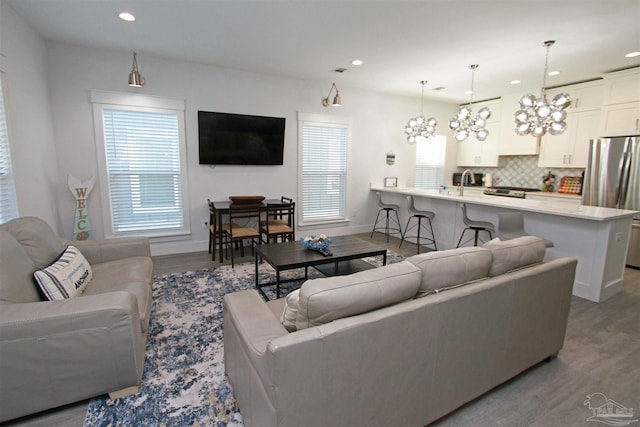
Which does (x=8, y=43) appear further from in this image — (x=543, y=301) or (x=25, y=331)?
(x=543, y=301)

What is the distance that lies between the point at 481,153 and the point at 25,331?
7.52m

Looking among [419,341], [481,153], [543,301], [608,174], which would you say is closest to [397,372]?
[419,341]

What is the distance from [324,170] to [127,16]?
358 centimetres

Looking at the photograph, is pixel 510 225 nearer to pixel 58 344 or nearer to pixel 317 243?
pixel 317 243

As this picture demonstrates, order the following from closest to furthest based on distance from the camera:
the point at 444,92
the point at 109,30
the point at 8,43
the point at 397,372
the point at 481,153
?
1. the point at 397,372
2. the point at 8,43
3. the point at 109,30
4. the point at 444,92
5. the point at 481,153

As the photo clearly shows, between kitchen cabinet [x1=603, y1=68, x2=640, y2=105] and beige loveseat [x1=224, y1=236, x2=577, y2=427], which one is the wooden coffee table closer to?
beige loveseat [x1=224, y1=236, x2=577, y2=427]

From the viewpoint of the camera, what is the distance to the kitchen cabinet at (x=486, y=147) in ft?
21.0

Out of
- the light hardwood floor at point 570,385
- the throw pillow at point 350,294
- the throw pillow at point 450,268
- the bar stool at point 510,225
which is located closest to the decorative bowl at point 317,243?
the throw pillow at point 450,268

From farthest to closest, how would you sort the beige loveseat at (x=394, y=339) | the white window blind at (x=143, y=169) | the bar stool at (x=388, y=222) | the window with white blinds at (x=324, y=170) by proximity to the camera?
the bar stool at (x=388, y=222), the window with white blinds at (x=324, y=170), the white window blind at (x=143, y=169), the beige loveseat at (x=394, y=339)

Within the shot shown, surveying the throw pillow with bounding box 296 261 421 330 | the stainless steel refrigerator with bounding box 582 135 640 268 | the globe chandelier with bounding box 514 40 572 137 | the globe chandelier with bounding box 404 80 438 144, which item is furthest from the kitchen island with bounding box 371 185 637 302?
the throw pillow with bounding box 296 261 421 330

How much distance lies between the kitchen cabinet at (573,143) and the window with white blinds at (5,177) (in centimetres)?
743

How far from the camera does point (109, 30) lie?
3.39m

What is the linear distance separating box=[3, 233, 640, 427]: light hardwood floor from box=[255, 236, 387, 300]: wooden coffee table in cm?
158

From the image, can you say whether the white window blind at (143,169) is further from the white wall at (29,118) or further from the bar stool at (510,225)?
the bar stool at (510,225)
